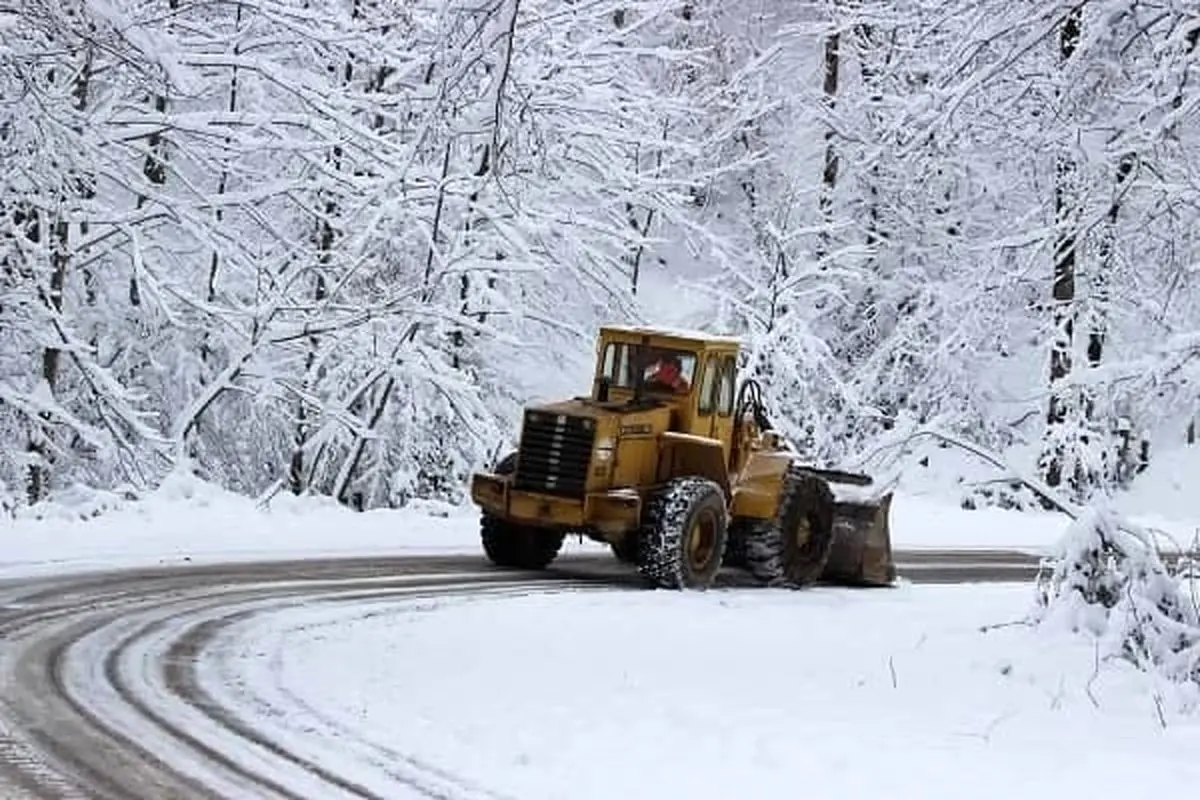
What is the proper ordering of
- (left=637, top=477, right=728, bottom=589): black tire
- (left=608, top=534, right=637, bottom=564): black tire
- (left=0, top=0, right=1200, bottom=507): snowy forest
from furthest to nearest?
(left=608, top=534, right=637, bottom=564): black tire
(left=637, top=477, right=728, bottom=589): black tire
(left=0, top=0, right=1200, bottom=507): snowy forest

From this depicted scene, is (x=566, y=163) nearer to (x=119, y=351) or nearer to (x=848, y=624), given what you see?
(x=119, y=351)

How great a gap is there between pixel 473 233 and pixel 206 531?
8021 mm

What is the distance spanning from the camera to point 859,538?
56.4 feet

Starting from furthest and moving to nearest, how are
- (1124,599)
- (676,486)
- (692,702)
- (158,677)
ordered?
1. (676,486)
2. (1124,599)
3. (692,702)
4. (158,677)

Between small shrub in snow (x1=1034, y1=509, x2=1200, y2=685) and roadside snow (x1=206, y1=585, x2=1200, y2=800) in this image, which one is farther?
small shrub in snow (x1=1034, y1=509, x2=1200, y2=685)

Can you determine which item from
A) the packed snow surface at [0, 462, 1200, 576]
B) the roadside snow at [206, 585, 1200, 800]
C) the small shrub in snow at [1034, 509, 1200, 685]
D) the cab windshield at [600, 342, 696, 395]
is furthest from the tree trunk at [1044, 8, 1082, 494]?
the cab windshield at [600, 342, 696, 395]

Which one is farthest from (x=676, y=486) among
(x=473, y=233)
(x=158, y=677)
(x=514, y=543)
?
(x=473, y=233)

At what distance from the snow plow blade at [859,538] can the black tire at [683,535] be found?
1.91 meters

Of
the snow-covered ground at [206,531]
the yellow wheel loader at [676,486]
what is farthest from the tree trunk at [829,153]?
the yellow wheel loader at [676,486]

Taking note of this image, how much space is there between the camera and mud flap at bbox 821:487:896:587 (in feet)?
56.1

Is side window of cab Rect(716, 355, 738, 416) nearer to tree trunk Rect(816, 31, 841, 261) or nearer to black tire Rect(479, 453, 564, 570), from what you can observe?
black tire Rect(479, 453, 564, 570)

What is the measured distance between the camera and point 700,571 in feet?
51.1

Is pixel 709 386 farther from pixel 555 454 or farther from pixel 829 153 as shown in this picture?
pixel 829 153

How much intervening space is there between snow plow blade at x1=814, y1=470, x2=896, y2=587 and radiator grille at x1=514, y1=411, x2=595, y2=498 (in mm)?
3217
